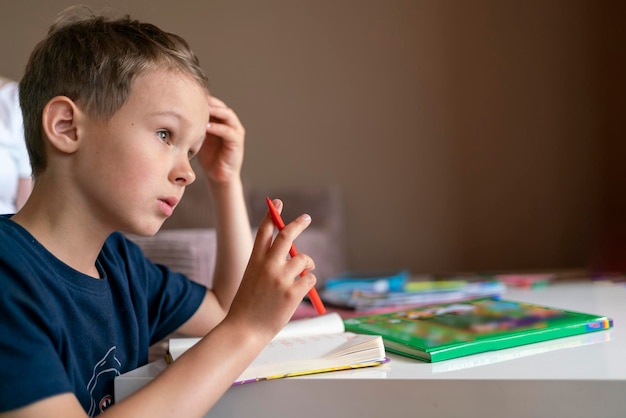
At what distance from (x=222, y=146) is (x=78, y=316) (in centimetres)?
40

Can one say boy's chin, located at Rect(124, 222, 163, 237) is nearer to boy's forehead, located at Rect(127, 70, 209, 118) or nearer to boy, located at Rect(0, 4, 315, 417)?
boy, located at Rect(0, 4, 315, 417)

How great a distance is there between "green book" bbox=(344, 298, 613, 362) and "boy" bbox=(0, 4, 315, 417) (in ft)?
0.50

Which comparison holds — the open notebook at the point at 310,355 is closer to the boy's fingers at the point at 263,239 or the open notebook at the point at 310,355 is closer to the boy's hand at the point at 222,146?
the boy's fingers at the point at 263,239

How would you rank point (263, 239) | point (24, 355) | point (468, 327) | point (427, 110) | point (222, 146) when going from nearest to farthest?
1. point (24, 355)
2. point (263, 239)
3. point (468, 327)
4. point (222, 146)
5. point (427, 110)

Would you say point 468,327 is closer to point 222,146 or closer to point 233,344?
point 233,344

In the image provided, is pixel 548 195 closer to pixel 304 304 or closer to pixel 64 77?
pixel 304 304

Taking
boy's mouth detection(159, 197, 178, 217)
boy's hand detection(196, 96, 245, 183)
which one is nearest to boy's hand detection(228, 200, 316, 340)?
boy's mouth detection(159, 197, 178, 217)

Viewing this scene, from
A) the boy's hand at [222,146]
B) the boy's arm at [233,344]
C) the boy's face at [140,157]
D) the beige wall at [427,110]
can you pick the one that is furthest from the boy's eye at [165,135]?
the beige wall at [427,110]

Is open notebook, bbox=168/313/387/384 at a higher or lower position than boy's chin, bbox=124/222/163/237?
lower

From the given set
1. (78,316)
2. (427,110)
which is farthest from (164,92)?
(427,110)

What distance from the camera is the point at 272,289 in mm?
673

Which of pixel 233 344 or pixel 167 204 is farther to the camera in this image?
pixel 167 204

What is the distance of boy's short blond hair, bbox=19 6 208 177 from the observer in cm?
75

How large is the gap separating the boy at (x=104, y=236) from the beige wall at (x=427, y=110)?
1.94 meters
